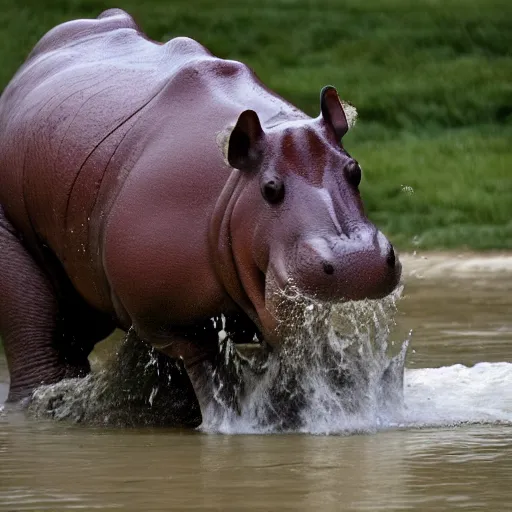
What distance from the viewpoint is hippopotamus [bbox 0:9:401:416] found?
538 centimetres

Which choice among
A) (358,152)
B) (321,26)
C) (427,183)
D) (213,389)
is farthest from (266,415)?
(321,26)

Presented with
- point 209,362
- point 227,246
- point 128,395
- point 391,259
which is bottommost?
point 128,395

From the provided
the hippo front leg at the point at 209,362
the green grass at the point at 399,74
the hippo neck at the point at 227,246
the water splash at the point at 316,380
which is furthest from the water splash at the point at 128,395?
the green grass at the point at 399,74

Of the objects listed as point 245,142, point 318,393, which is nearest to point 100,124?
point 245,142

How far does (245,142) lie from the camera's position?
18.2 feet

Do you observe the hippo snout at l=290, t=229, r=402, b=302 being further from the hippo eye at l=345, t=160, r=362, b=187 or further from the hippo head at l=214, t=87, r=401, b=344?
the hippo eye at l=345, t=160, r=362, b=187

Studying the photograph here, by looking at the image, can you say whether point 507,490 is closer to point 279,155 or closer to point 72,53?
Answer: point 279,155

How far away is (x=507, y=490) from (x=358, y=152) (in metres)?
10.00

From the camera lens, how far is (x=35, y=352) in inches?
265

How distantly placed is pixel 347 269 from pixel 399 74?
11.4 metres

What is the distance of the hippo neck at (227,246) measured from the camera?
18.4ft

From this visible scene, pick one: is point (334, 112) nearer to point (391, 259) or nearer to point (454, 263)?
point (391, 259)

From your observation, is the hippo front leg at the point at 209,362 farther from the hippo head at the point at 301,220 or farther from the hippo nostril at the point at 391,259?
the hippo nostril at the point at 391,259

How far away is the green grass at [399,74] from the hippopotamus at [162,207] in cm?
524
